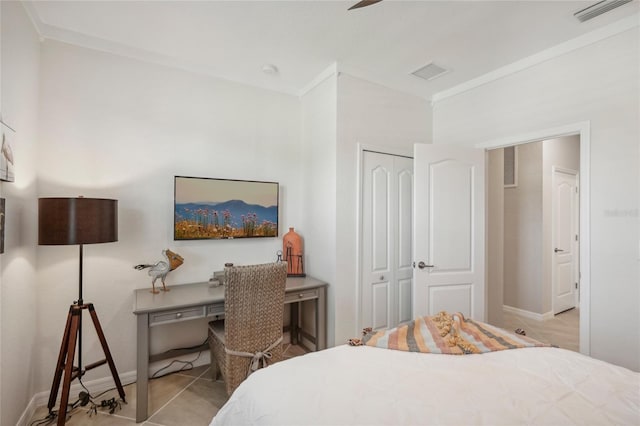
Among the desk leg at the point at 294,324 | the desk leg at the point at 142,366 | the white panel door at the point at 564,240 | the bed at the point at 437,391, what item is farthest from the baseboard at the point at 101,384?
the white panel door at the point at 564,240

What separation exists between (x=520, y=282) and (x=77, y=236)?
16.9 ft

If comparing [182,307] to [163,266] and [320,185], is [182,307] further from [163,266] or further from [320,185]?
[320,185]

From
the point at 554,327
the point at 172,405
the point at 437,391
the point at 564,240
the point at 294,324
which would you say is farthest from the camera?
the point at 564,240

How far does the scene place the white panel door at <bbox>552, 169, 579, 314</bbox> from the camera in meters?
4.23

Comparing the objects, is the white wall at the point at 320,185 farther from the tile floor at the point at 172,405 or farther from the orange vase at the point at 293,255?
the tile floor at the point at 172,405

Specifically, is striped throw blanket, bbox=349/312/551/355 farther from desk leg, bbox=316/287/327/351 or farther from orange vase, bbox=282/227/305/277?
orange vase, bbox=282/227/305/277

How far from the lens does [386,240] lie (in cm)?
307

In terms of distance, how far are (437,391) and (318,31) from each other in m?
2.44

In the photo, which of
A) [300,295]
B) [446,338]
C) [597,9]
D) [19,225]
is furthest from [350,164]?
[19,225]

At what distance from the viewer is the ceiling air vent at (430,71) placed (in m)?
2.83

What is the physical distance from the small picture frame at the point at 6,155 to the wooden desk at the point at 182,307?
107 centimetres

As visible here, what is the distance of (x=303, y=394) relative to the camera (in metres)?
1.11

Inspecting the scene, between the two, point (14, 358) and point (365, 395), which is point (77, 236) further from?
point (365, 395)

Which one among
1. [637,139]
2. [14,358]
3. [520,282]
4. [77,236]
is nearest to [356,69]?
[637,139]
